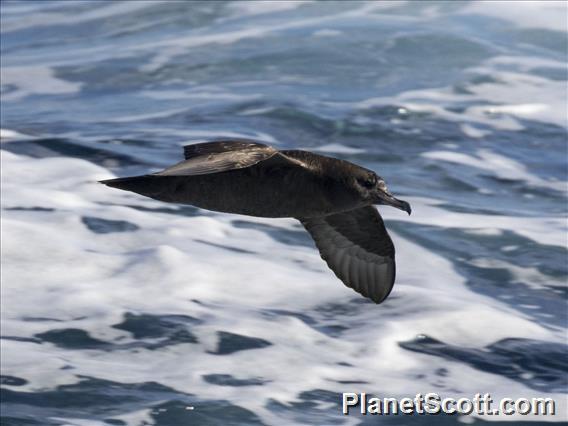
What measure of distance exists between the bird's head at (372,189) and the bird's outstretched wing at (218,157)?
41 cm

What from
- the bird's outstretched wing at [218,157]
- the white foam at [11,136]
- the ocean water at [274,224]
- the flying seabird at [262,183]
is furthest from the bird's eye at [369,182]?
the white foam at [11,136]

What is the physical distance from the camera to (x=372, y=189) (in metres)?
5.66

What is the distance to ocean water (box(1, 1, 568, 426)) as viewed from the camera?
8.91 meters

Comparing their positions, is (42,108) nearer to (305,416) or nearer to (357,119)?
(357,119)

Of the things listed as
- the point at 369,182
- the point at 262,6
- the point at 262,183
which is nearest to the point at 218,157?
the point at 262,183

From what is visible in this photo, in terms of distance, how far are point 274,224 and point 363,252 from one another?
18.4 ft

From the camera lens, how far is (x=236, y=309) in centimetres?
1010

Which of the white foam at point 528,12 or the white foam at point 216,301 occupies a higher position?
the white foam at point 528,12

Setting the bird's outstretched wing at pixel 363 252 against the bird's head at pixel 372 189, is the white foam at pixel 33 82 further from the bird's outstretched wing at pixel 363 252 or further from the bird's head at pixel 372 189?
the bird's head at pixel 372 189

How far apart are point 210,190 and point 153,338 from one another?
4.27m

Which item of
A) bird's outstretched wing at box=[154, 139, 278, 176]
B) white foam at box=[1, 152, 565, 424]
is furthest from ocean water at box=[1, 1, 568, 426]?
bird's outstretched wing at box=[154, 139, 278, 176]

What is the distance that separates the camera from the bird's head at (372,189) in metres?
5.63

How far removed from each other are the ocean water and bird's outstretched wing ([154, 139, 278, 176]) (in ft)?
9.27

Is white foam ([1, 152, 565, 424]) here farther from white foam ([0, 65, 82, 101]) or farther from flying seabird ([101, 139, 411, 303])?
white foam ([0, 65, 82, 101])
